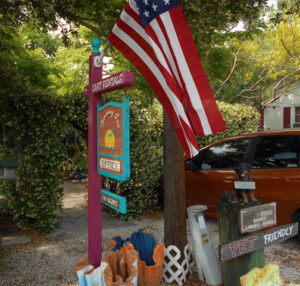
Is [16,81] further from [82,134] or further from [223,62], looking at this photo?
[223,62]

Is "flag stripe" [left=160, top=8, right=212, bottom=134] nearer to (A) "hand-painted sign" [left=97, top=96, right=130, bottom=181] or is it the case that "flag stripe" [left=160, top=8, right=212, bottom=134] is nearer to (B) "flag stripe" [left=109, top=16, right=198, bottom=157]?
(B) "flag stripe" [left=109, top=16, right=198, bottom=157]

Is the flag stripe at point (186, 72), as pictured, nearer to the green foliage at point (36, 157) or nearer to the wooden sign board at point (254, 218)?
the wooden sign board at point (254, 218)

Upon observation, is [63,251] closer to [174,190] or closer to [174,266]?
[174,266]

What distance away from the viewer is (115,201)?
7.25 ft

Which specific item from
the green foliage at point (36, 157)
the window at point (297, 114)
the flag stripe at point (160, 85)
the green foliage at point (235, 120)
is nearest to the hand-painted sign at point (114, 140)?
the flag stripe at point (160, 85)

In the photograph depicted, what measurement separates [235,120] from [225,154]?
4613mm

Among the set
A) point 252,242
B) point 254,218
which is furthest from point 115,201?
point 254,218

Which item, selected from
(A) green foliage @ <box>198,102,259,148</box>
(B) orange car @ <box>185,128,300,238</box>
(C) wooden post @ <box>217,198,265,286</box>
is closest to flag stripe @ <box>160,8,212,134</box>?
(C) wooden post @ <box>217,198,265,286</box>

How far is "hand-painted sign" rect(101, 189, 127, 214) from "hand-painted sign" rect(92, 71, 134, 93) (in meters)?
0.84

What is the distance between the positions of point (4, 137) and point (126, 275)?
11.5ft

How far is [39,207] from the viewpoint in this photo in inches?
199

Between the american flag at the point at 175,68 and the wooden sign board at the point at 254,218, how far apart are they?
0.78 meters

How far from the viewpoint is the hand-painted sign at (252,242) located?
2172 mm

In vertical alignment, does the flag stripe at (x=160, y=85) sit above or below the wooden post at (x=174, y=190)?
above
